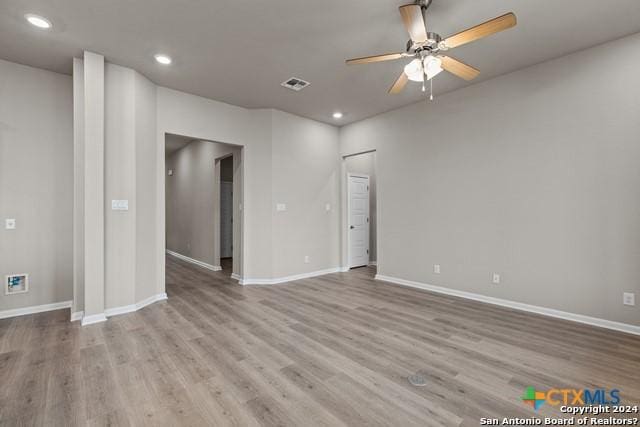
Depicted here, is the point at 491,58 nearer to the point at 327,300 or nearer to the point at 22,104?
the point at 327,300

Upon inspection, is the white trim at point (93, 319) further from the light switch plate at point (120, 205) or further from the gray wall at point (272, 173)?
the light switch plate at point (120, 205)

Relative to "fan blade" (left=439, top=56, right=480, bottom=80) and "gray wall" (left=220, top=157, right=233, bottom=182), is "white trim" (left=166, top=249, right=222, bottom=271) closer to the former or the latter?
"gray wall" (left=220, top=157, right=233, bottom=182)

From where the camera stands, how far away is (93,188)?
11.0 feet

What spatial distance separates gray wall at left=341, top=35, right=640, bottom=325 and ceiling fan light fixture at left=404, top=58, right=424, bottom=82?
6.44 feet

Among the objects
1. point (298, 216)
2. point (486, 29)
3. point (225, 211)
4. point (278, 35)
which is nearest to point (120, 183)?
point (278, 35)

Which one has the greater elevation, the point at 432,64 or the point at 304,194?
the point at 432,64

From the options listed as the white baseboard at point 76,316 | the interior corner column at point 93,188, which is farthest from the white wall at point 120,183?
the white baseboard at point 76,316

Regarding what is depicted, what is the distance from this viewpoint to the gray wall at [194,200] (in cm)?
632

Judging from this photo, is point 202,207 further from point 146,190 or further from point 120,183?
point 120,183

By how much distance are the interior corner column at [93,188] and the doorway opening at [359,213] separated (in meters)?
4.11

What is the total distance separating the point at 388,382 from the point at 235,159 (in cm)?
440

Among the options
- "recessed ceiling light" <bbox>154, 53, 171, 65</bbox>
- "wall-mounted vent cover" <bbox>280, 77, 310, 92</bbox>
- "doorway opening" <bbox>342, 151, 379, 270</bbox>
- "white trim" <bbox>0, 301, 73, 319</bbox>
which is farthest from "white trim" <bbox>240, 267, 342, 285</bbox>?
"recessed ceiling light" <bbox>154, 53, 171, 65</bbox>

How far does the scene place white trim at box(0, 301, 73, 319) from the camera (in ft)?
11.5

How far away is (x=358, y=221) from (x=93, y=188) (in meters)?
4.72
